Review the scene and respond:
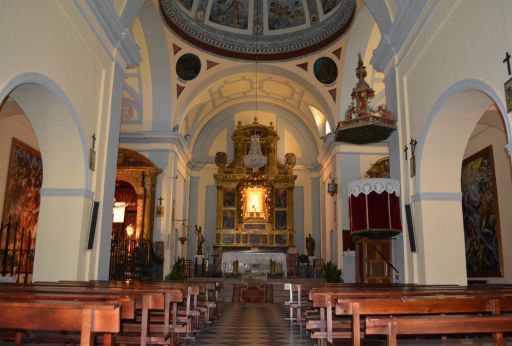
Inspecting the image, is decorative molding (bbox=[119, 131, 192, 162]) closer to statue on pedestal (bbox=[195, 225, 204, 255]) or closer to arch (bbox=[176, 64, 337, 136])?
arch (bbox=[176, 64, 337, 136])

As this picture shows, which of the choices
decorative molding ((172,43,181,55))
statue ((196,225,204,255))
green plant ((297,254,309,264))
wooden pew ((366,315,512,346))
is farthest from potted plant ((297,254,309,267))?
wooden pew ((366,315,512,346))

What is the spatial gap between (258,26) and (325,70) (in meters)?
2.43

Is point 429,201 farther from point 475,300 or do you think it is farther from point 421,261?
point 475,300

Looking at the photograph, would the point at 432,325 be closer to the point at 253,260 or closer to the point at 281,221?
the point at 253,260

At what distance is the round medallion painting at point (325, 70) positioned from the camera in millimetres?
13047

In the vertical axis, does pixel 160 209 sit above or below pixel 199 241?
above

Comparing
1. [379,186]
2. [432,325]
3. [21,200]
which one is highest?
[21,200]

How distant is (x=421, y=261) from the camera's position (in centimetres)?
615

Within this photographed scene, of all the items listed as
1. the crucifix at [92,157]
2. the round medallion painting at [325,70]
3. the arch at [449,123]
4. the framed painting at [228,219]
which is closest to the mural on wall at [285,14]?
the round medallion painting at [325,70]

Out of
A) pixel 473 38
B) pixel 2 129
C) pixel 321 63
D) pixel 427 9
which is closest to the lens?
pixel 473 38

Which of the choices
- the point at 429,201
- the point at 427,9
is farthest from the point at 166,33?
the point at 429,201

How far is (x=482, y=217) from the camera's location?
31.3 ft

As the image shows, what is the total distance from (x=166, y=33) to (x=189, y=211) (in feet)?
22.8

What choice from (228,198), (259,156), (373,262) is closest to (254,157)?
(259,156)
